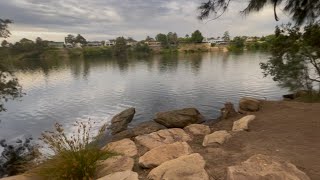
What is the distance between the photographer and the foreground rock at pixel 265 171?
4109mm

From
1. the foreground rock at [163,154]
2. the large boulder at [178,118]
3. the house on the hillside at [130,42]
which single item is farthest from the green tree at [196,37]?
the foreground rock at [163,154]

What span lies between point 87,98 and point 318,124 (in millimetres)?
21600

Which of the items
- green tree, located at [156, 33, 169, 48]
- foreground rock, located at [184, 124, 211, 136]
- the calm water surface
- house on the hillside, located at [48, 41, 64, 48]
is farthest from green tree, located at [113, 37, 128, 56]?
foreground rock, located at [184, 124, 211, 136]

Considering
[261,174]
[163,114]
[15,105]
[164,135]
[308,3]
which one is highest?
[308,3]

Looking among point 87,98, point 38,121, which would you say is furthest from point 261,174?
point 87,98

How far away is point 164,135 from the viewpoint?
7.34 metres

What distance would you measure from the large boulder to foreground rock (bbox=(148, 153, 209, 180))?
7.29 metres

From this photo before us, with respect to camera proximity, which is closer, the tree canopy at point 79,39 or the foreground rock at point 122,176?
the foreground rock at point 122,176

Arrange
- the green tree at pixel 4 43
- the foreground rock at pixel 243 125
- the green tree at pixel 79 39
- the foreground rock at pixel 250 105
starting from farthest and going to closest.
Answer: the green tree at pixel 79 39 → the green tree at pixel 4 43 → the foreground rock at pixel 250 105 → the foreground rock at pixel 243 125

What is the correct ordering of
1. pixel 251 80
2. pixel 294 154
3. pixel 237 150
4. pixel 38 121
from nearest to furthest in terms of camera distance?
pixel 294 154 → pixel 237 150 → pixel 38 121 → pixel 251 80

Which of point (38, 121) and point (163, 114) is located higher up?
point (163, 114)

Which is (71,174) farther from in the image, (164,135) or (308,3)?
(308,3)

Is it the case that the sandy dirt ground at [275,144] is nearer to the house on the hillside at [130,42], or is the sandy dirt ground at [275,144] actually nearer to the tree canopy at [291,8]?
the tree canopy at [291,8]

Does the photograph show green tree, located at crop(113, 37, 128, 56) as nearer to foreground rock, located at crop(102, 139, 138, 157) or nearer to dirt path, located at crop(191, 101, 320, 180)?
dirt path, located at crop(191, 101, 320, 180)
